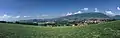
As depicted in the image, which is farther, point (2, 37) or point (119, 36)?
point (2, 37)

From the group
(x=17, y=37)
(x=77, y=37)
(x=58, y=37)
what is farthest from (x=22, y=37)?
(x=77, y=37)

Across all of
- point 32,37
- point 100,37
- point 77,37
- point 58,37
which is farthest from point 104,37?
point 32,37

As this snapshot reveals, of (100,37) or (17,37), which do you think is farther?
(17,37)

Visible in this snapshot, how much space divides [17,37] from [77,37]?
35.0 feet

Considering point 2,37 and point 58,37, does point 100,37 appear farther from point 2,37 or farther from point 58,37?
point 2,37

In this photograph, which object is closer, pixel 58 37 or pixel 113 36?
pixel 113 36

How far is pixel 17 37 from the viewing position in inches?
1781

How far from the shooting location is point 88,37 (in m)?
40.8

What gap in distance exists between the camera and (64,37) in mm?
43250

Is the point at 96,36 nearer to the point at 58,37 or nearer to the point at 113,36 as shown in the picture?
the point at 113,36

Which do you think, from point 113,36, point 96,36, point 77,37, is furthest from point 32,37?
point 113,36

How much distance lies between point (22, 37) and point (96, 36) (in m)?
13.3

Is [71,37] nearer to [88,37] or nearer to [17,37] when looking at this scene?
[88,37]

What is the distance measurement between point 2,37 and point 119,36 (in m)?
20.1
